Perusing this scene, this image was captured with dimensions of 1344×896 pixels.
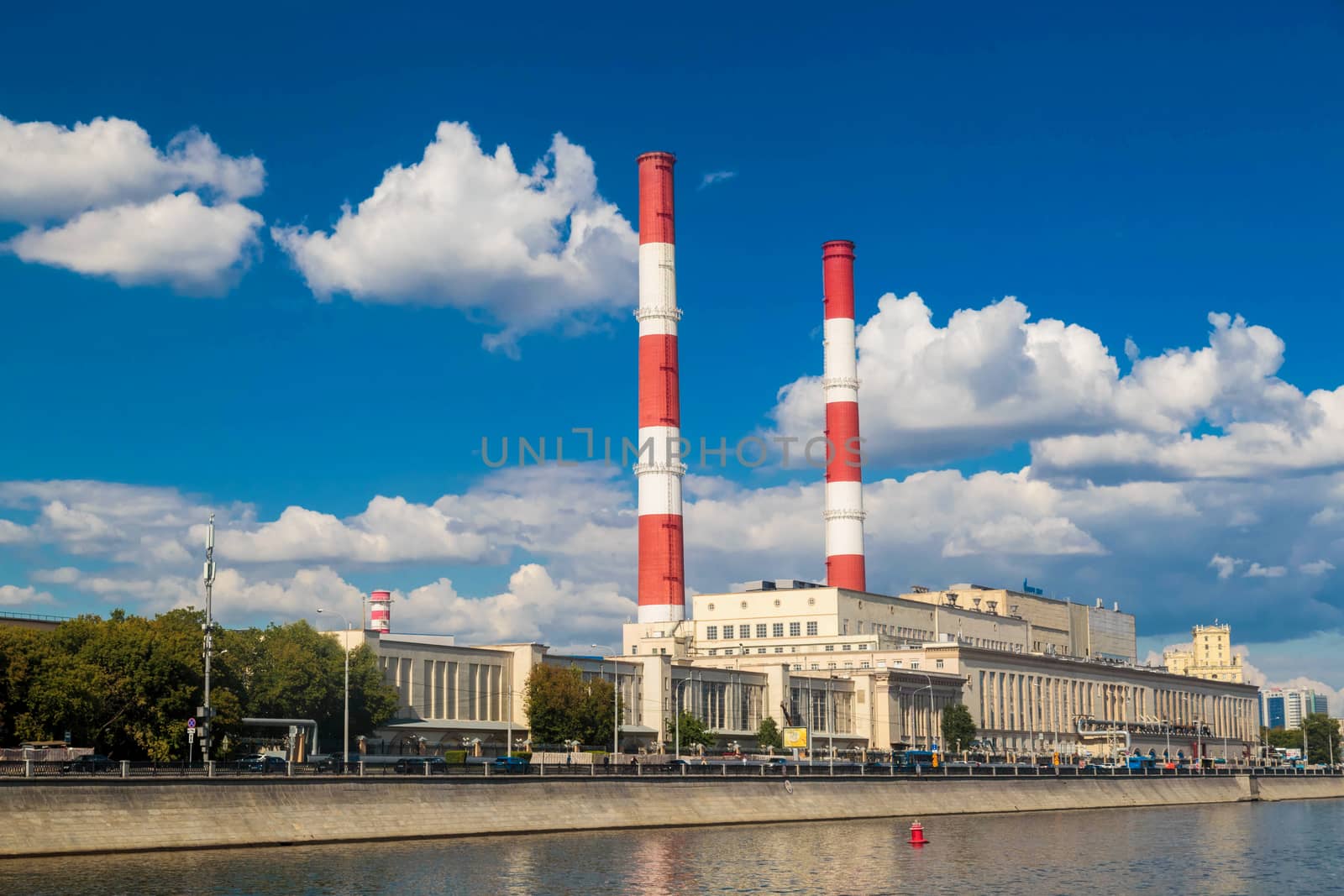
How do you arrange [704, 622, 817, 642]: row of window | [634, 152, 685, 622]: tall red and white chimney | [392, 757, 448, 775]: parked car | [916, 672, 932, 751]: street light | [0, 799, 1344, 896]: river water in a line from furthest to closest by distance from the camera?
[704, 622, 817, 642]: row of window
[916, 672, 932, 751]: street light
[634, 152, 685, 622]: tall red and white chimney
[392, 757, 448, 775]: parked car
[0, 799, 1344, 896]: river water

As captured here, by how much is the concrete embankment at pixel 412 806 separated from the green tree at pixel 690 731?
2975 centimetres

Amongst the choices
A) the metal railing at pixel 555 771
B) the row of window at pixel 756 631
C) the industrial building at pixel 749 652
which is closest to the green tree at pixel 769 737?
the industrial building at pixel 749 652

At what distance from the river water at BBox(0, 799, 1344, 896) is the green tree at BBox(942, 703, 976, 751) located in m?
74.2

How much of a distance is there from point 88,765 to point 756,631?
11891 centimetres

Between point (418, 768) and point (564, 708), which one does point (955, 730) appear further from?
point (418, 768)

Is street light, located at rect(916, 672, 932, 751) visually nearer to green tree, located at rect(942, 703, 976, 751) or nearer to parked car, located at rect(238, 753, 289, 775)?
green tree, located at rect(942, 703, 976, 751)

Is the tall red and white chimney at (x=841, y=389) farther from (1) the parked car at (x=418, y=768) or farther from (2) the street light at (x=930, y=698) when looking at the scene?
(1) the parked car at (x=418, y=768)

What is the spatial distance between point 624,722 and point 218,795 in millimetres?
72605

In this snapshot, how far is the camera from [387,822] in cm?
7544

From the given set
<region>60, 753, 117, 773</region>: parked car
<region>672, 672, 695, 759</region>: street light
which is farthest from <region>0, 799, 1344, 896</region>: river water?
<region>672, 672, 695, 759</region>: street light

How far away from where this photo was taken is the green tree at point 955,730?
558ft

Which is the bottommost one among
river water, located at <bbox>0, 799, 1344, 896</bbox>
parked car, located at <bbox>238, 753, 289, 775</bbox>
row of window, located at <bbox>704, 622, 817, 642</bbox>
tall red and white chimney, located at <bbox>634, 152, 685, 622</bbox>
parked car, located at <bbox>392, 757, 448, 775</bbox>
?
river water, located at <bbox>0, 799, 1344, 896</bbox>

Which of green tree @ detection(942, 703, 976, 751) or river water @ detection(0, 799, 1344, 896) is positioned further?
green tree @ detection(942, 703, 976, 751)

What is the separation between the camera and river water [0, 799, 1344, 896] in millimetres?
57906
